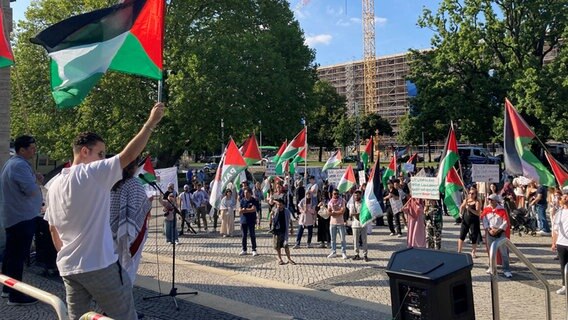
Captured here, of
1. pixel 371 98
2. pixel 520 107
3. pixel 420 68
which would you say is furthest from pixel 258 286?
pixel 371 98

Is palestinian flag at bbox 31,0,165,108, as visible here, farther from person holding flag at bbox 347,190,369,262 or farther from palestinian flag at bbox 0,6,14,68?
person holding flag at bbox 347,190,369,262

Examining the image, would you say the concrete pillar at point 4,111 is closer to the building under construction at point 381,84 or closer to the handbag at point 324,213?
the handbag at point 324,213

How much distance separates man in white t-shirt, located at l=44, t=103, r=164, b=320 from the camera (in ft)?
11.4

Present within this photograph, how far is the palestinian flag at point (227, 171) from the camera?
1390 cm

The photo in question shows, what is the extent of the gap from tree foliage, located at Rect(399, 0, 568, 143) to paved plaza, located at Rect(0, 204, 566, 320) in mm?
19837

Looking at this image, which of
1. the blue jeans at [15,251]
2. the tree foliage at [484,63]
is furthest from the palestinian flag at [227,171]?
the tree foliage at [484,63]

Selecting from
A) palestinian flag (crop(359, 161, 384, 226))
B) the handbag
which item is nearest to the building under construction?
the handbag

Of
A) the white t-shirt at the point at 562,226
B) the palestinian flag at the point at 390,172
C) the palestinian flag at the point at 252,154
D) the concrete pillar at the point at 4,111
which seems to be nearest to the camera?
the white t-shirt at the point at 562,226

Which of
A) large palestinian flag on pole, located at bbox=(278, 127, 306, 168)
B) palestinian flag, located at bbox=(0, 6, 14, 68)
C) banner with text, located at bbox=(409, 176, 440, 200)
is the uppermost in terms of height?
palestinian flag, located at bbox=(0, 6, 14, 68)

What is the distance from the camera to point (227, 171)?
1404 cm

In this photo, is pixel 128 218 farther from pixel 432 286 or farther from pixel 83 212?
pixel 432 286

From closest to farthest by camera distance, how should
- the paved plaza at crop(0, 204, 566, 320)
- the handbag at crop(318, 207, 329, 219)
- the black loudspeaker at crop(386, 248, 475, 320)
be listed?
1. the black loudspeaker at crop(386, 248, 475, 320)
2. the paved plaza at crop(0, 204, 566, 320)
3. the handbag at crop(318, 207, 329, 219)

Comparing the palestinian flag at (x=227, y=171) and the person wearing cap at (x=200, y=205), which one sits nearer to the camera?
the palestinian flag at (x=227, y=171)

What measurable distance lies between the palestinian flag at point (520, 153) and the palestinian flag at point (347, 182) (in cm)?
653
